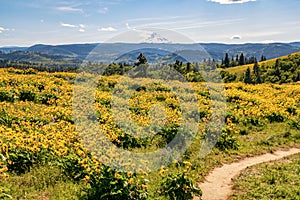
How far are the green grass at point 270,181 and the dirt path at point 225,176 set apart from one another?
1.15ft

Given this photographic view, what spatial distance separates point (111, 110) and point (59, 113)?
3244 mm

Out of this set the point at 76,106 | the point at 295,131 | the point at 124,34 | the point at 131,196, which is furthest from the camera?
the point at 295,131

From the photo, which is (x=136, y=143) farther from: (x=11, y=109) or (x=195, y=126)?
(x=11, y=109)

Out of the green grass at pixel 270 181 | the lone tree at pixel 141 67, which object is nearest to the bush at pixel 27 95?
the green grass at pixel 270 181

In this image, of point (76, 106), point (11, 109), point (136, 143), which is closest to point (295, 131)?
point (136, 143)

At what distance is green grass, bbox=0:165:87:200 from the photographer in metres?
8.09

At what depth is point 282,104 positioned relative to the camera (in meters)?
23.9

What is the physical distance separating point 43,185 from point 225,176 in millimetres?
6795

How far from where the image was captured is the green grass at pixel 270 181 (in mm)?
9625

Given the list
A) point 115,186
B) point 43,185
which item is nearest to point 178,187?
point 115,186

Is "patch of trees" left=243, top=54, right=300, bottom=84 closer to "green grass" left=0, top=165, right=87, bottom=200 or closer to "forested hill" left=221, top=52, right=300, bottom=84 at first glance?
"forested hill" left=221, top=52, right=300, bottom=84

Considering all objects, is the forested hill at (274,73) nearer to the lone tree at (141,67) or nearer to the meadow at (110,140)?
the lone tree at (141,67)

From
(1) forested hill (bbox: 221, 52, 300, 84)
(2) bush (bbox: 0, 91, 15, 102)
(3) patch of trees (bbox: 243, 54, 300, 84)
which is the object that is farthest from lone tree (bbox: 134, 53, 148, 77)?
(3) patch of trees (bbox: 243, 54, 300, 84)

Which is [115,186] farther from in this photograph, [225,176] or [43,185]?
[225,176]
